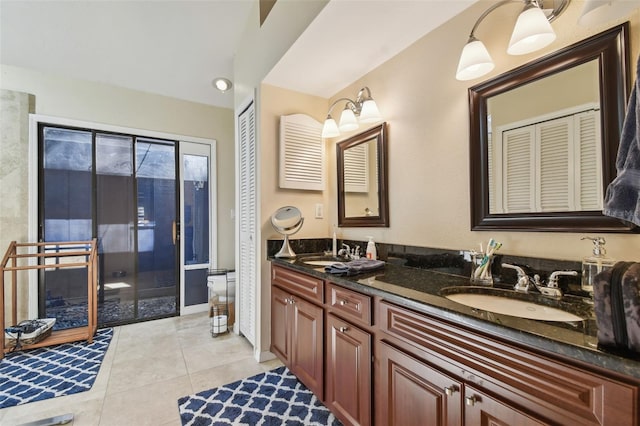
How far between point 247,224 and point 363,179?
3.85ft

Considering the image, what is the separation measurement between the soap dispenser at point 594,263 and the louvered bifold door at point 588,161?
15cm

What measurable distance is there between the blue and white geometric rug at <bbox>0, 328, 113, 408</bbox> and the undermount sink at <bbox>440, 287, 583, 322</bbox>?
2.52 m

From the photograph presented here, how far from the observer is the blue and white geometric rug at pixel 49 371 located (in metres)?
1.92

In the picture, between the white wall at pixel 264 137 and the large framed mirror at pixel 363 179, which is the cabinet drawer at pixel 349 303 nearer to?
the large framed mirror at pixel 363 179

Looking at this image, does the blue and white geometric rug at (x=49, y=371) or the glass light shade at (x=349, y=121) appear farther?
the glass light shade at (x=349, y=121)

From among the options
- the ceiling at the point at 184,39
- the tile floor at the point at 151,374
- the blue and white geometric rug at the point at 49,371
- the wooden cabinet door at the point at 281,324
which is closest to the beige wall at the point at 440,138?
the ceiling at the point at 184,39

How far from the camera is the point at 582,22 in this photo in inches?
35.2

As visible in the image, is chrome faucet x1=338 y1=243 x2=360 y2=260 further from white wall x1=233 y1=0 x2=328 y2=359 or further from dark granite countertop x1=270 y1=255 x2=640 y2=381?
dark granite countertop x1=270 y1=255 x2=640 y2=381

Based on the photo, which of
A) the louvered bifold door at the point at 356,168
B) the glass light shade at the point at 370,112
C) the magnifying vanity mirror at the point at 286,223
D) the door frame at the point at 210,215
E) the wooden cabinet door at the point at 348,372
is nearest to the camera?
the wooden cabinet door at the point at 348,372

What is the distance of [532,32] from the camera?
1.07 metres

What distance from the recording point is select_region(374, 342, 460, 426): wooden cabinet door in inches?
36.8

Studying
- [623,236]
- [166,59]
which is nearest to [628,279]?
[623,236]

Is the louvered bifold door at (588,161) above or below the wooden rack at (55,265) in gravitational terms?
above

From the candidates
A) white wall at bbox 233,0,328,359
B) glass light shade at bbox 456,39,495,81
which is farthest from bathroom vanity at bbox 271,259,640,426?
glass light shade at bbox 456,39,495,81
